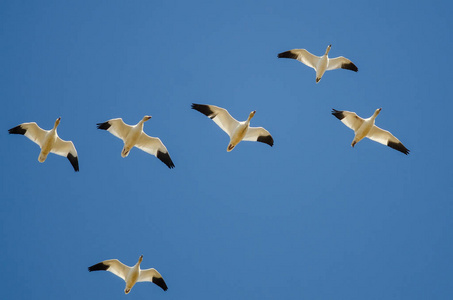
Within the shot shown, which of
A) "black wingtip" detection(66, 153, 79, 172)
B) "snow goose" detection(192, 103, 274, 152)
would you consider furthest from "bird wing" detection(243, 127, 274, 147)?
"black wingtip" detection(66, 153, 79, 172)

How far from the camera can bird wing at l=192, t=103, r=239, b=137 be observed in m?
18.9

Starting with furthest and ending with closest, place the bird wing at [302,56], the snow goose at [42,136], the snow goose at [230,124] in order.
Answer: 1. the bird wing at [302,56]
2. the snow goose at [42,136]
3. the snow goose at [230,124]

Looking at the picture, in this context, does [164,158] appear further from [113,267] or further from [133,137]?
[113,267]

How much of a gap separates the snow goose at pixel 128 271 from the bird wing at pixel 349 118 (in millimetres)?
9294

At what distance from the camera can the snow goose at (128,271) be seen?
19781 millimetres

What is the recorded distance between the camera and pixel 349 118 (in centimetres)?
1961

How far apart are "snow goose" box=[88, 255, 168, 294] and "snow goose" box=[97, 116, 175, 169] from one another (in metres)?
4.09

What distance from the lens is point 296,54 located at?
22.3 meters

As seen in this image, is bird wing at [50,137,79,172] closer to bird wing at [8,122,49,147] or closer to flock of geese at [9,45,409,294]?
flock of geese at [9,45,409,294]

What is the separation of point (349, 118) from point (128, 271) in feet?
34.3

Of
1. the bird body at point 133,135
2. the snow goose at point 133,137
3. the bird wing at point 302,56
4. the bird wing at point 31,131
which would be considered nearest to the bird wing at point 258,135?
the snow goose at point 133,137

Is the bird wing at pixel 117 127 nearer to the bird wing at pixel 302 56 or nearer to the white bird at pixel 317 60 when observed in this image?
the white bird at pixel 317 60

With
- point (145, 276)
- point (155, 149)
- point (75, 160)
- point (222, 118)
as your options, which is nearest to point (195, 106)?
point (222, 118)

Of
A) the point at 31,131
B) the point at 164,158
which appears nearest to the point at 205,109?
the point at 164,158
